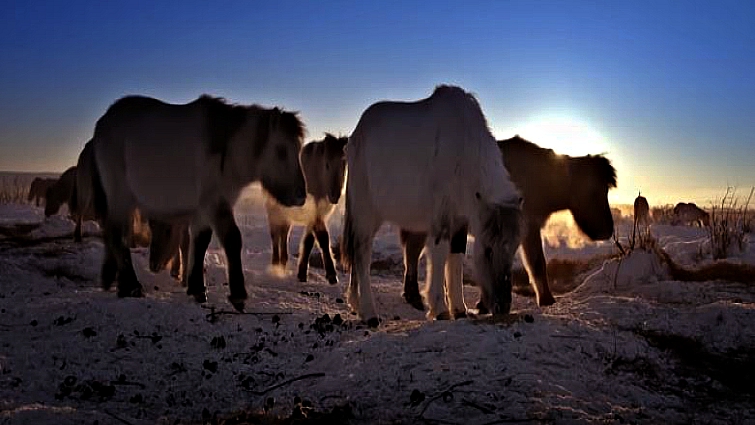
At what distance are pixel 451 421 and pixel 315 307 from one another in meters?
5.17

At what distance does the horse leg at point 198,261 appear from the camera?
8070 millimetres

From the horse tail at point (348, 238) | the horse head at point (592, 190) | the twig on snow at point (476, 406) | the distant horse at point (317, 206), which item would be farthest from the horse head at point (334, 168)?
the twig on snow at point (476, 406)

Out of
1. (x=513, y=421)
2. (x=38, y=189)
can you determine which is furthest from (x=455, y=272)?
(x=38, y=189)

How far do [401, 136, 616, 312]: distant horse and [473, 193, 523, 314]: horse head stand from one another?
2759mm

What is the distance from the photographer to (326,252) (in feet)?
41.2

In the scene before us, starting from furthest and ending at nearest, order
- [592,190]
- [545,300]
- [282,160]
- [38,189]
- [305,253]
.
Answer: [38,189]
[305,253]
[592,190]
[545,300]
[282,160]

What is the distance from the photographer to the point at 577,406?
3801 millimetres

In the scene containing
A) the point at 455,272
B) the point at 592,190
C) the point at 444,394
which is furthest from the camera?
the point at 592,190

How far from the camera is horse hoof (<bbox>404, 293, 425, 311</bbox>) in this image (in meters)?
9.22

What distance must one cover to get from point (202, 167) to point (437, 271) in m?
3.10

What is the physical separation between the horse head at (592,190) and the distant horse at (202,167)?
4.45m

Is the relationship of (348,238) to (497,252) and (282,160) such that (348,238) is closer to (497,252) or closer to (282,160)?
(282,160)

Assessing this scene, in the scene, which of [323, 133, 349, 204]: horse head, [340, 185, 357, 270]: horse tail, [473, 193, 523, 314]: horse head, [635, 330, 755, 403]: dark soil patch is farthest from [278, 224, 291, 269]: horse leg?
[635, 330, 755, 403]: dark soil patch

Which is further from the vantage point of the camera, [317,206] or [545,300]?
[317,206]
